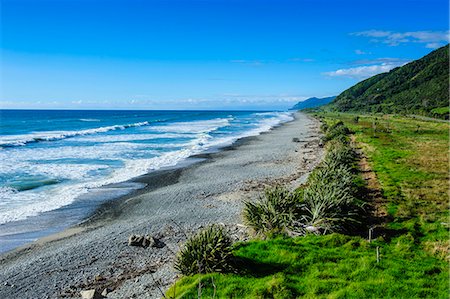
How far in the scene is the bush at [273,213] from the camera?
1273cm

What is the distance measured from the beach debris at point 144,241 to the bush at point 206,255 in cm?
287

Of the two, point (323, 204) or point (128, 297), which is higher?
point (323, 204)

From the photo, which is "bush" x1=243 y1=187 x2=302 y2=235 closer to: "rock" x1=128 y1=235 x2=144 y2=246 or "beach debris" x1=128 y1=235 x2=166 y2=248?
"beach debris" x1=128 y1=235 x2=166 y2=248

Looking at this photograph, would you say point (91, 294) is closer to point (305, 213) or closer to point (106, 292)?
point (106, 292)

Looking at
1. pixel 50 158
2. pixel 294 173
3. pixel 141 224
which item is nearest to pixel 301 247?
pixel 141 224

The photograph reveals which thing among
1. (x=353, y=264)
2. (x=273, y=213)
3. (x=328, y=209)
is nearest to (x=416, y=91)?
(x=328, y=209)

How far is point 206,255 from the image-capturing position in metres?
9.42

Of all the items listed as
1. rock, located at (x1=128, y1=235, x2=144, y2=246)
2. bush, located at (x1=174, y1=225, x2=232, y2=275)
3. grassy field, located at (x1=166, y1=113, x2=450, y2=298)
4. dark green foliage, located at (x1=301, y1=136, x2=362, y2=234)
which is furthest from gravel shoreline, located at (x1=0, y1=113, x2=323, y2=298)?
dark green foliage, located at (x1=301, y1=136, x2=362, y2=234)

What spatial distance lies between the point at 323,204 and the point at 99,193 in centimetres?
1351

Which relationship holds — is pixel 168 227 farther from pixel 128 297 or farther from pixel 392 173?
pixel 392 173

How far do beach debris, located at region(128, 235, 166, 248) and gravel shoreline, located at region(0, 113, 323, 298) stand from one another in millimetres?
248

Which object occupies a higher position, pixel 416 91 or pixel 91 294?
pixel 416 91

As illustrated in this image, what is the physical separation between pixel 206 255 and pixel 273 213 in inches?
166

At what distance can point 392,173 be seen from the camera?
71.7 feet
